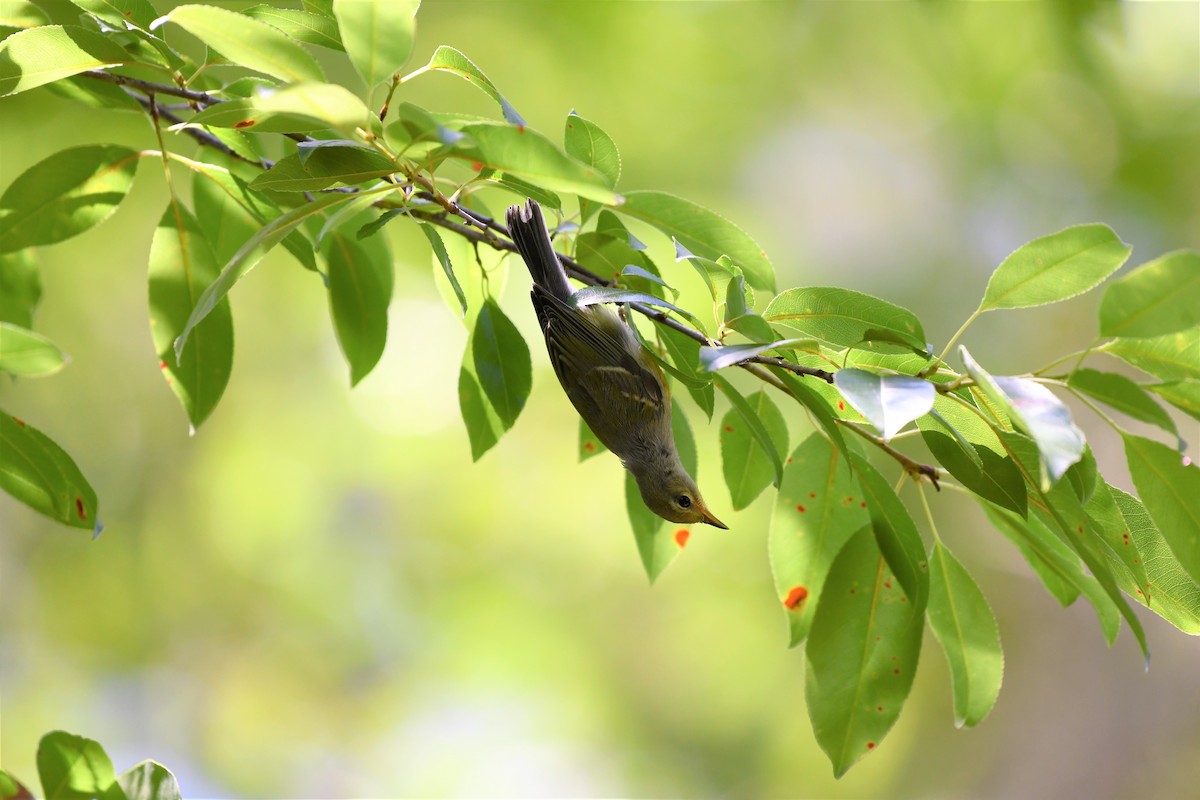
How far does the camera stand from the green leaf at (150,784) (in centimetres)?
84

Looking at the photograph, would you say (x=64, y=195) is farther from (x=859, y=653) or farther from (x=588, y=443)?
(x=859, y=653)

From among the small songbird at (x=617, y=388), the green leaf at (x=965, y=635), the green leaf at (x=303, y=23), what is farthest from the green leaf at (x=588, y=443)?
the green leaf at (x=303, y=23)

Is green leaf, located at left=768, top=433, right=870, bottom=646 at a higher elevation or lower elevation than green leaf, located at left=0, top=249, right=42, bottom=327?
lower

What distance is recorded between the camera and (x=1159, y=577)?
32.2 inches

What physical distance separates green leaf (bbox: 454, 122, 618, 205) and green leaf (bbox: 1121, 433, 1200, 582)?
48cm

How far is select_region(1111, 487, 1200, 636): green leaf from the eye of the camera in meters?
0.81

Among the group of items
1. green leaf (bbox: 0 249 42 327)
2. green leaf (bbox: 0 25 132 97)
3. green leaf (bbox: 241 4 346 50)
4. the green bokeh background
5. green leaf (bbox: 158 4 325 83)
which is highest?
green leaf (bbox: 0 25 132 97)

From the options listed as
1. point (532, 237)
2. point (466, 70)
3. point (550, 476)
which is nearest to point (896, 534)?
point (532, 237)

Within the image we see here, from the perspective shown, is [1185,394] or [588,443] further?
[588,443]

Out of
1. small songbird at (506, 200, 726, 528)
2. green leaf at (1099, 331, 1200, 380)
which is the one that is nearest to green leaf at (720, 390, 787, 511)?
small songbird at (506, 200, 726, 528)

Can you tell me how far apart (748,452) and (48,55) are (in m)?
0.76

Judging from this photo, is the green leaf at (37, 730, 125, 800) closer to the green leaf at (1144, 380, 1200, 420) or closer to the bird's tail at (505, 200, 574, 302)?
the bird's tail at (505, 200, 574, 302)

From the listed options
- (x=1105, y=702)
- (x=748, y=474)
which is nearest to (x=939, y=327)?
(x=1105, y=702)

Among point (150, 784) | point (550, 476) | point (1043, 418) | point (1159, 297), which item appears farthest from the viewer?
point (550, 476)
